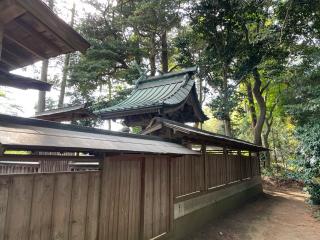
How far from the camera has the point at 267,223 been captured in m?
10.0

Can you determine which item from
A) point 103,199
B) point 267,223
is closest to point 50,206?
point 103,199

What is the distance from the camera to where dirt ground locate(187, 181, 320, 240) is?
8.52 meters

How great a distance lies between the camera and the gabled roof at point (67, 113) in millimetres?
11753

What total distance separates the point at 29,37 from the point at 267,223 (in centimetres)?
1032

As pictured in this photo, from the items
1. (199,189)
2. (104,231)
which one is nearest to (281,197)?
(199,189)

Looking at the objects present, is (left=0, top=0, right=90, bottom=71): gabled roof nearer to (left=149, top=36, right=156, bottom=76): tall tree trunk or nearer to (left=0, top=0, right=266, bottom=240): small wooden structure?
(left=0, top=0, right=266, bottom=240): small wooden structure

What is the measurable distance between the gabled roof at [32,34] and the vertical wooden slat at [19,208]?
2.96 meters

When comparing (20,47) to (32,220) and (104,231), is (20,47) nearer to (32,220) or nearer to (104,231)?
(32,220)

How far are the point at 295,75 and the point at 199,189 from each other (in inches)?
457

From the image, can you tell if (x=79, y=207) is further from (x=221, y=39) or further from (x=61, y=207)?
(x=221, y=39)

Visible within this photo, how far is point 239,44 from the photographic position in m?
17.0

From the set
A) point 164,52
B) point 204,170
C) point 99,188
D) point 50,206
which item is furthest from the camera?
point 164,52

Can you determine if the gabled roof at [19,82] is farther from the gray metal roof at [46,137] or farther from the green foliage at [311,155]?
the green foliage at [311,155]

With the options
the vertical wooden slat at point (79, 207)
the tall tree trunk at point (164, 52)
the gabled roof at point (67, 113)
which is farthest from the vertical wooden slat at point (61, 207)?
the tall tree trunk at point (164, 52)
